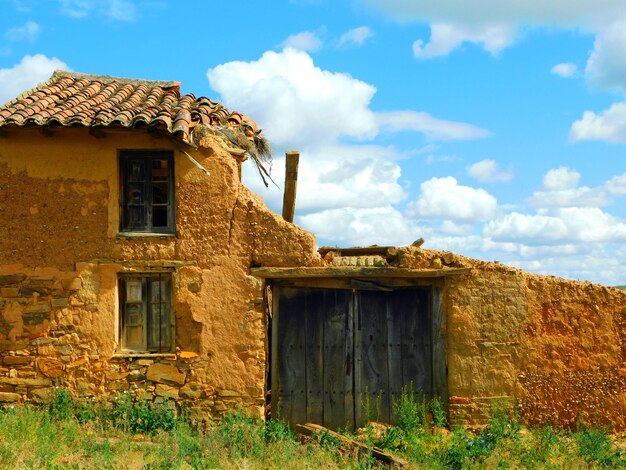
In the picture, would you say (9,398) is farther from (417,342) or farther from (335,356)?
(417,342)

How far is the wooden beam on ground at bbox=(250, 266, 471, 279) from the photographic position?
964 centimetres

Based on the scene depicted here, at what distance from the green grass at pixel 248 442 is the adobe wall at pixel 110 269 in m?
0.35

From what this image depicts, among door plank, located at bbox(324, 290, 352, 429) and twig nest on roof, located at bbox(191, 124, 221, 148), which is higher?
twig nest on roof, located at bbox(191, 124, 221, 148)

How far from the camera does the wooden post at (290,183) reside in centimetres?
1070

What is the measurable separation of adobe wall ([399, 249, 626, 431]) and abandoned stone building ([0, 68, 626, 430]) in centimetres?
2

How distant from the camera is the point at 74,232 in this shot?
967cm

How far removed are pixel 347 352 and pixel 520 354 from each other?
2.25 metres

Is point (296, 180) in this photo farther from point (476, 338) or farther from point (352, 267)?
point (476, 338)

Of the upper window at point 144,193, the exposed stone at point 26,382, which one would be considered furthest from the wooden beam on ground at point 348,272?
the exposed stone at point 26,382

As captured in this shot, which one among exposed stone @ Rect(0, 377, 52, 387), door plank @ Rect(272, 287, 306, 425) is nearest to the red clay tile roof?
door plank @ Rect(272, 287, 306, 425)

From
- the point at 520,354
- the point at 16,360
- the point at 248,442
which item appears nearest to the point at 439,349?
the point at 520,354

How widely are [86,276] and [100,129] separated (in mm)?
1902

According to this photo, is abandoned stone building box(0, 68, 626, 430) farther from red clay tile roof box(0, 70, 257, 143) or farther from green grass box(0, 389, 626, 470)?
green grass box(0, 389, 626, 470)

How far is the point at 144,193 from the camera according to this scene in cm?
993
